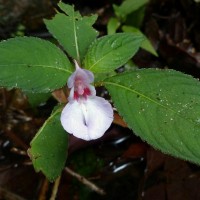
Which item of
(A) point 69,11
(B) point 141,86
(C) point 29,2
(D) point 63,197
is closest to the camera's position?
(B) point 141,86

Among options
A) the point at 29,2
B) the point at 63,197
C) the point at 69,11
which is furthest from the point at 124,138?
the point at 29,2

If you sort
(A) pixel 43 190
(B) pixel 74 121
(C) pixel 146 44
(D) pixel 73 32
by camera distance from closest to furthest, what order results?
(B) pixel 74 121 < (D) pixel 73 32 < (A) pixel 43 190 < (C) pixel 146 44

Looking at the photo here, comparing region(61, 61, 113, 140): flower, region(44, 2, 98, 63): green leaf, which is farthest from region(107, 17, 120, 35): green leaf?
region(61, 61, 113, 140): flower

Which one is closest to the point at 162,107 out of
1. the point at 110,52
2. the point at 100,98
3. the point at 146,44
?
the point at 100,98

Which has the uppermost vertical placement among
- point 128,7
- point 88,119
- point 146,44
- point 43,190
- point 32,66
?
point 32,66

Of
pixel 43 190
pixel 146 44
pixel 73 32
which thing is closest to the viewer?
pixel 73 32

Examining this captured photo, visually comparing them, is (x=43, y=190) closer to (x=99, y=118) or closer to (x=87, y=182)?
(x=87, y=182)

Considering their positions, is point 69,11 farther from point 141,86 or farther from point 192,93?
point 192,93
